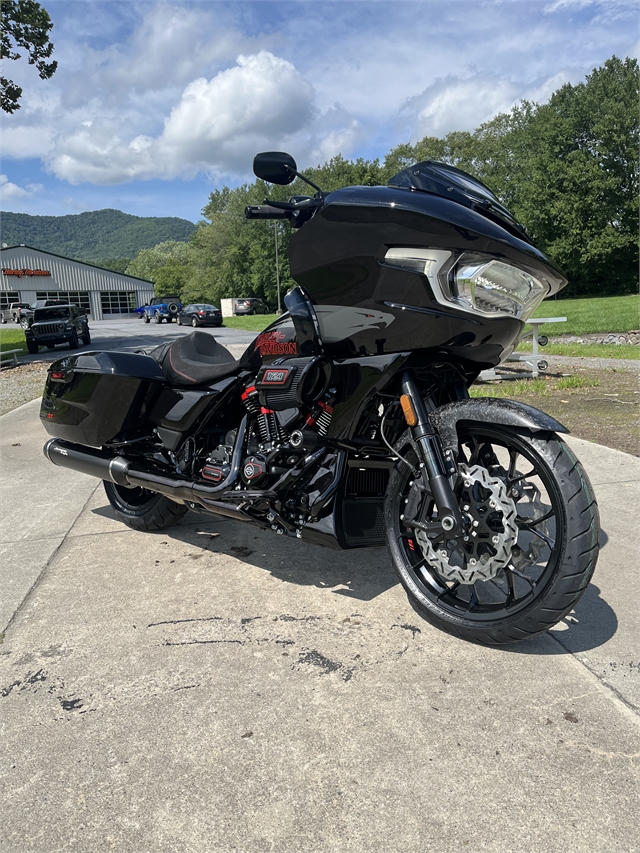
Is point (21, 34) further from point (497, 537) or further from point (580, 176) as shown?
point (580, 176)

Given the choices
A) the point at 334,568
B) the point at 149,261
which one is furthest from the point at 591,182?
the point at 149,261

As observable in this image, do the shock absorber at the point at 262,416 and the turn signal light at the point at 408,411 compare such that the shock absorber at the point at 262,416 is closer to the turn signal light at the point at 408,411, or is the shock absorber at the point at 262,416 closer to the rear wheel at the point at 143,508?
the turn signal light at the point at 408,411

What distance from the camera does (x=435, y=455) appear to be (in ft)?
7.93

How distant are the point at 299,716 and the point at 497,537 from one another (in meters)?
0.93

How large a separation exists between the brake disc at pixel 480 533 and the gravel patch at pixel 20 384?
8048mm

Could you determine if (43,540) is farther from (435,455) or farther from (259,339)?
(435,455)

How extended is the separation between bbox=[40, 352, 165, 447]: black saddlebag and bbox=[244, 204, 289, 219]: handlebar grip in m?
1.13

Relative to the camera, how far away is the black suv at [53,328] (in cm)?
2060

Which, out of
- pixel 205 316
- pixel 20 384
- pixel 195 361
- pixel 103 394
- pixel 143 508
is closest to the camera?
pixel 195 361

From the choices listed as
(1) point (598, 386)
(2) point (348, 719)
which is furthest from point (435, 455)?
(1) point (598, 386)

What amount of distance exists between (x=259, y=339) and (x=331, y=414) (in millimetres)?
607

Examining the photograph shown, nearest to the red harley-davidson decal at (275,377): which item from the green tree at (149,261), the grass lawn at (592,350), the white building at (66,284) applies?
the grass lawn at (592,350)

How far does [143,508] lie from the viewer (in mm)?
4023

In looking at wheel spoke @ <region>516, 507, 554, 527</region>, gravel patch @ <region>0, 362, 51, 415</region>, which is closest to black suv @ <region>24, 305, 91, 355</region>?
gravel patch @ <region>0, 362, 51, 415</region>
